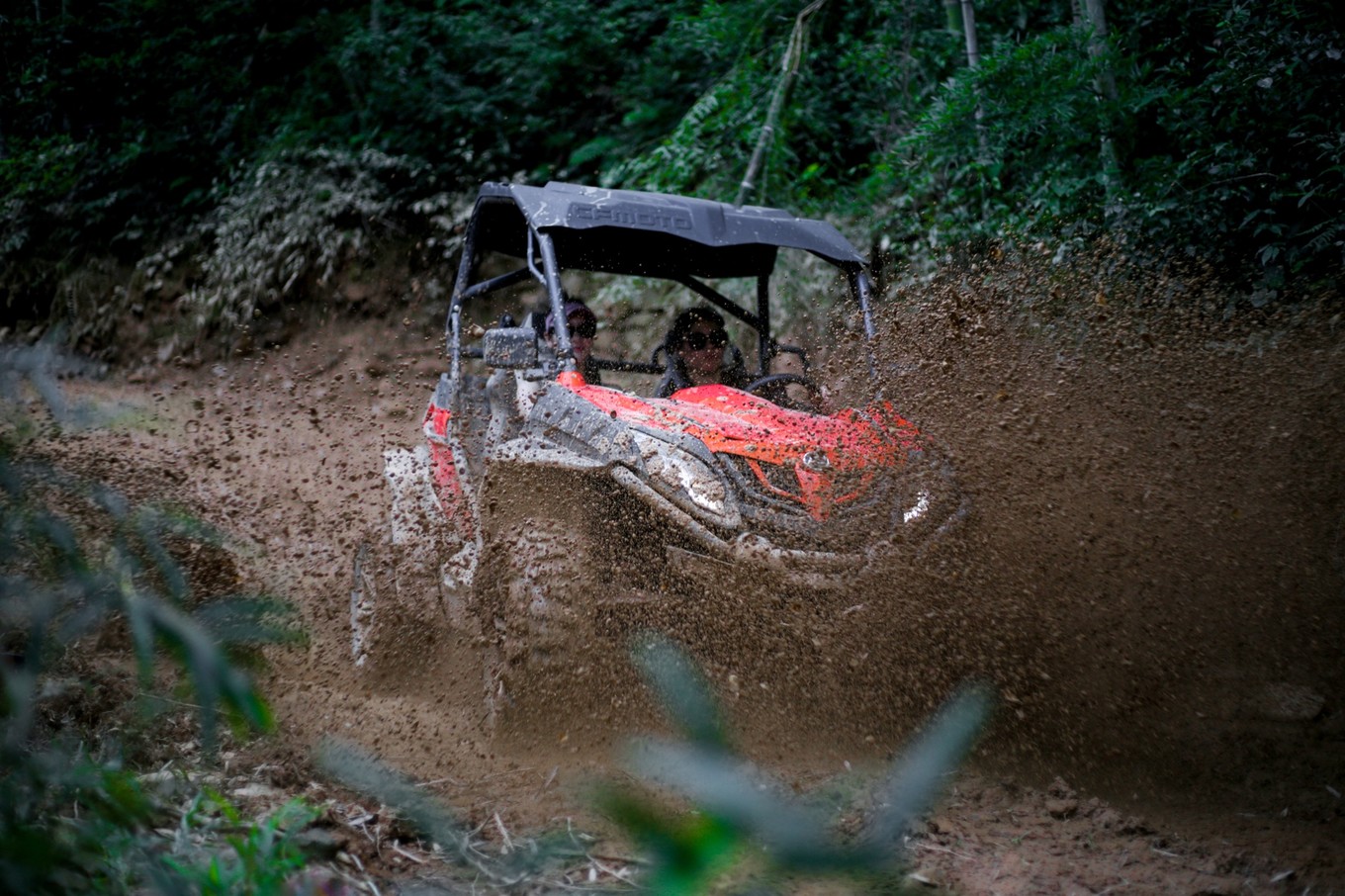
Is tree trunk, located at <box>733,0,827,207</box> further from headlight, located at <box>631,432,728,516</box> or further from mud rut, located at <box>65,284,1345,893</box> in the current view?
headlight, located at <box>631,432,728,516</box>

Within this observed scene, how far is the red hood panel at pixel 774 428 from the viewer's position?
13.2 feet

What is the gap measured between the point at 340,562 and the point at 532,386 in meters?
1.90

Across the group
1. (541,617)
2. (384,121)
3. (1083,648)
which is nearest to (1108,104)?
(1083,648)

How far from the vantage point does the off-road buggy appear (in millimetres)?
3842

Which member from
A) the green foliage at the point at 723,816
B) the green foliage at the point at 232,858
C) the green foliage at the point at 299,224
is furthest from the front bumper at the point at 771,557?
the green foliage at the point at 299,224

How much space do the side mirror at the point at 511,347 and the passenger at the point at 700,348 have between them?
34.9 inches

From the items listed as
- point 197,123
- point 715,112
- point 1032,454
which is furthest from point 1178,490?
point 197,123

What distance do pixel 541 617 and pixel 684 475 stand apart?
75cm

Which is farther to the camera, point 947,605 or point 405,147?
point 405,147

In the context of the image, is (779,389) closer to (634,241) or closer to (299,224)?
(634,241)

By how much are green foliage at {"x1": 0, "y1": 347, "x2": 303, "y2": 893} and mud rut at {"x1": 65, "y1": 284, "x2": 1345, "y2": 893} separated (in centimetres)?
144

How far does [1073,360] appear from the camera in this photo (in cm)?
454

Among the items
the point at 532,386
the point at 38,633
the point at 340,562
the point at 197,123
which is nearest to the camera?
the point at 38,633

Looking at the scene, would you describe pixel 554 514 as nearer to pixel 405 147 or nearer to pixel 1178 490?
pixel 1178 490
